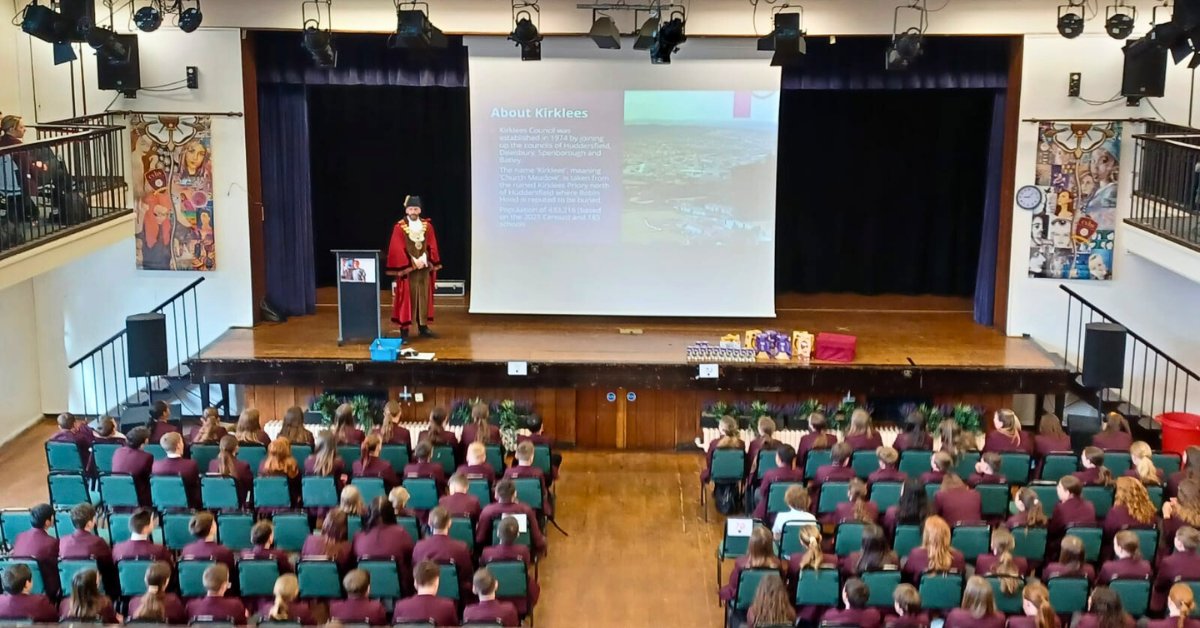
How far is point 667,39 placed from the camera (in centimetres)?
1199

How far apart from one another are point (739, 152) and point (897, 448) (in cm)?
502

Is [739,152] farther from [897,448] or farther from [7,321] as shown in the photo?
[7,321]

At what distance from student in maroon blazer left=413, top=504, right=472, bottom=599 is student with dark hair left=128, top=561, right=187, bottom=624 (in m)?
1.37

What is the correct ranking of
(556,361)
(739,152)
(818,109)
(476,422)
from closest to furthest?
(476,422) → (556,361) → (739,152) → (818,109)

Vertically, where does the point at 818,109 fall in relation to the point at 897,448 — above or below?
above

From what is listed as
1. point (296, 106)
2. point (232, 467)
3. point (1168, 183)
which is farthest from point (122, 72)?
point (1168, 183)

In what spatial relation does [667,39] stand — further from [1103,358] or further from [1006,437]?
[1103,358]

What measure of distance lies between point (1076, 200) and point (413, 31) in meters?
7.30

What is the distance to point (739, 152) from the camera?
13.9 m

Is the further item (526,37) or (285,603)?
(526,37)

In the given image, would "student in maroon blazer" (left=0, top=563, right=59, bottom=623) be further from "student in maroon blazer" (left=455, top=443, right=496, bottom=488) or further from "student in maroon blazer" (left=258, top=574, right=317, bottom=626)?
"student in maroon blazer" (left=455, top=443, right=496, bottom=488)

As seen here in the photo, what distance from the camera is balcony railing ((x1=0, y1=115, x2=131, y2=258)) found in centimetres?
1083

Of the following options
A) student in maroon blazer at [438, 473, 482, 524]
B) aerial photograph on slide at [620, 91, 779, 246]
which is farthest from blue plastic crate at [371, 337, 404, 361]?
student in maroon blazer at [438, 473, 482, 524]

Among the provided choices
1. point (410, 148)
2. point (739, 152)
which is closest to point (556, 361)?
point (739, 152)
